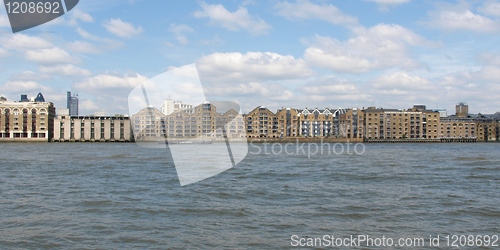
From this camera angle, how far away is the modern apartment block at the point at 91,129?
9731cm

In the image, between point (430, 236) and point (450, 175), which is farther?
point (450, 175)

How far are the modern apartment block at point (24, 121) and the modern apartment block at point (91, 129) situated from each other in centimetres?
320

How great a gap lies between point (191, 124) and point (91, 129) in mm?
20503

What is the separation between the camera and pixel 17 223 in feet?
33.2

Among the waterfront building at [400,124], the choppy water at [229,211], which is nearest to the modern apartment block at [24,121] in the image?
the waterfront building at [400,124]

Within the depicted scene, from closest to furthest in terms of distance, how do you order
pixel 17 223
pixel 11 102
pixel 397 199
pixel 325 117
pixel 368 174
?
pixel 17 223 < pixel 397 199 < pixel 368 174 < pixel 11 102 < pixel 325 117

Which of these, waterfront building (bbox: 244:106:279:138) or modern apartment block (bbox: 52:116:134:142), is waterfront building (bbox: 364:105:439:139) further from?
modern apartment block (bbox: 52:116:134:142)

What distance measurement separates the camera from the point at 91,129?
328 ft

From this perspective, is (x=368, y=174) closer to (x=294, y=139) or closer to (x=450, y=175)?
(x=450, y=175)

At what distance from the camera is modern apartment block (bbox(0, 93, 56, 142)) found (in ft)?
303

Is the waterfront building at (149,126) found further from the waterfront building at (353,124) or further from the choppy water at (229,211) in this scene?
the choppy water at (229,211)

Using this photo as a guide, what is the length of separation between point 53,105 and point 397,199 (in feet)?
336

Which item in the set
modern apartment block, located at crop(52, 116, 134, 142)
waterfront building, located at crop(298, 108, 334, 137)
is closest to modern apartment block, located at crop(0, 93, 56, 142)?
modern apartment block, located at crop(52, 116, 134, 142)

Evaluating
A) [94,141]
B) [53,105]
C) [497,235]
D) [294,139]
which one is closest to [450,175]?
[497,235]
